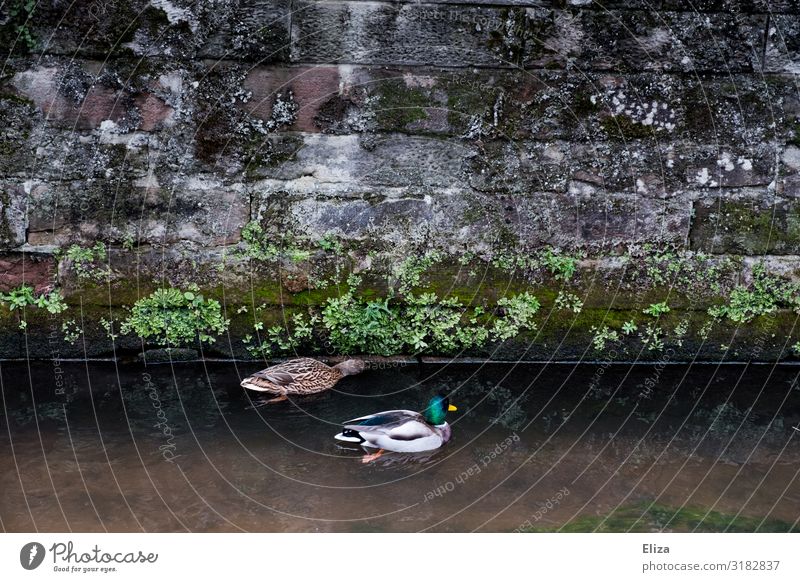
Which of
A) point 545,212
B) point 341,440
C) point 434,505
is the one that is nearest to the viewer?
point 434,505

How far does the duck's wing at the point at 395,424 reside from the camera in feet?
17.0

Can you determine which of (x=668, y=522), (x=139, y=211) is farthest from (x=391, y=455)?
(x=139, y=211)

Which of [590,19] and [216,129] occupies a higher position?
[590,19]

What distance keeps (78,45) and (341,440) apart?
115 inches

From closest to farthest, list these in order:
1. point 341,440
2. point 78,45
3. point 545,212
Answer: point 341,440, point 78,45, point 545,212

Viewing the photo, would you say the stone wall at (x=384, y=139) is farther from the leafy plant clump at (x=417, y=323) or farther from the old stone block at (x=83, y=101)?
the leafy plant clump at (x=417, y=323)

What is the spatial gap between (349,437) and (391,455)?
0.26 m

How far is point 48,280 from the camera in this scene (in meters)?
6.01

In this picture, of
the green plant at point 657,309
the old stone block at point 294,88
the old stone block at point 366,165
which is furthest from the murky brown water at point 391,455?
the old stone block at point 294,88

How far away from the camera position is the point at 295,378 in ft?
18.9

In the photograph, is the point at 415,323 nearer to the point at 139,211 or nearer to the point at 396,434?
the point at 396,434

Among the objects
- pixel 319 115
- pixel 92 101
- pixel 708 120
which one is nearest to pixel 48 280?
pixel 92 101

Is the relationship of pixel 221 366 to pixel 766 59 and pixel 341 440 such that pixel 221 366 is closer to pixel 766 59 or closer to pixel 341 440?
pixel 341 440

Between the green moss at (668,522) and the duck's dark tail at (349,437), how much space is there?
1.18 meters
